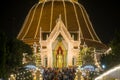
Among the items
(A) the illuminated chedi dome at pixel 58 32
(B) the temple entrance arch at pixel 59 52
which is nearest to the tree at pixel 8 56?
(B) the temple entrance arch at pixel 59 52

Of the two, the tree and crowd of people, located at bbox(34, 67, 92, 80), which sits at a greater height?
the tree

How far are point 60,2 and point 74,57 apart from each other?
11.7m

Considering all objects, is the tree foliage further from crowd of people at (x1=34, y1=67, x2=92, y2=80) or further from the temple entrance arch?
the temple entrance arch

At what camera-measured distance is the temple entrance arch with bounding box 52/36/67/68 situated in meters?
87.9

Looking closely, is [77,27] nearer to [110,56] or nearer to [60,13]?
[60,13]

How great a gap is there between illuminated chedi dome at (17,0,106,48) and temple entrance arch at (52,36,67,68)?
162 inches

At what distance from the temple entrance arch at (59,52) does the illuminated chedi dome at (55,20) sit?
13.5 feet

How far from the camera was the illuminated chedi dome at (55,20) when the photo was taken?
308 feet

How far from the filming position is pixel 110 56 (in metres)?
56.0

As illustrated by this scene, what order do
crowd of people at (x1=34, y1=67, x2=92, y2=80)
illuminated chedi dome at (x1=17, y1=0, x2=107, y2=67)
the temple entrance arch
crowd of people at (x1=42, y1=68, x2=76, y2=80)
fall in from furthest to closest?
illuminated chedi dome at (x1=17, y1=0, x2=107, y2=67)
the temple entrance arch
crowd of people at (x1=34, y1=67, x2=92, y2=80)
crowd of people at (x1=42, y1=68, x2=76, y2=80)

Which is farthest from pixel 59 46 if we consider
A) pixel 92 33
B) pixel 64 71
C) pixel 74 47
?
pixel 64 71

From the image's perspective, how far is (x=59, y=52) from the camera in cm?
8825

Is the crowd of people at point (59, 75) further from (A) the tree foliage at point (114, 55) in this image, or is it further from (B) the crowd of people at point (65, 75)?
(A) the tree foliage at point (114, 55)

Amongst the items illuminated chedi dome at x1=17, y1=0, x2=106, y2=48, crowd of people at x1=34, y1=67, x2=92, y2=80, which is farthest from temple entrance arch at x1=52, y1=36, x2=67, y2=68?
crowd of people at x1=34, y1=67, x2=92, y2=80
